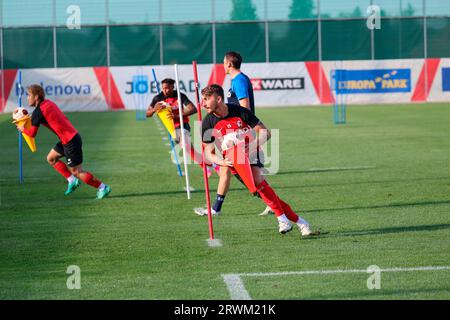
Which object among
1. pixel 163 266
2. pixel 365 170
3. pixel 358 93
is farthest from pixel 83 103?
pixel 163 266

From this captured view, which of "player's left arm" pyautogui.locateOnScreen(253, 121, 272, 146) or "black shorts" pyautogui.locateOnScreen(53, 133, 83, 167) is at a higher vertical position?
"player's left arm" pyautogui.locateOnScreen(253, 121, 272, 146)

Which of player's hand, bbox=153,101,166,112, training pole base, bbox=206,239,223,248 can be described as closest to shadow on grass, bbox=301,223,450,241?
training pole base, bbox=206,239,223,248

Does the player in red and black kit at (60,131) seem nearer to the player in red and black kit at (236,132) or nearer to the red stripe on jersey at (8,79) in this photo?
the player in red and black kit at (236,132)

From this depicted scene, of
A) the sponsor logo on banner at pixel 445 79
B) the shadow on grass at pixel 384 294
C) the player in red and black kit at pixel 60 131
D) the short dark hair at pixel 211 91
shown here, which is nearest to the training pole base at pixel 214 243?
the short dark hair at pixel 211 91

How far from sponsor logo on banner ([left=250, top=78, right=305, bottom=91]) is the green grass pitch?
1103 inches

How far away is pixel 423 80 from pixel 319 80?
5.47 metres

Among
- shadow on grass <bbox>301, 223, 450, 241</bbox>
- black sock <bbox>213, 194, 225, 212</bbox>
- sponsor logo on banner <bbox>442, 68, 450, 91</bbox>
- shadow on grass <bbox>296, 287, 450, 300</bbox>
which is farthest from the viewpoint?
sponsor logo on banner <bbox>442, 68, 450, 91</bbox>

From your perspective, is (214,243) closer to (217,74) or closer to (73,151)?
(73,151)

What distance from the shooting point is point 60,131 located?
49.2 feet

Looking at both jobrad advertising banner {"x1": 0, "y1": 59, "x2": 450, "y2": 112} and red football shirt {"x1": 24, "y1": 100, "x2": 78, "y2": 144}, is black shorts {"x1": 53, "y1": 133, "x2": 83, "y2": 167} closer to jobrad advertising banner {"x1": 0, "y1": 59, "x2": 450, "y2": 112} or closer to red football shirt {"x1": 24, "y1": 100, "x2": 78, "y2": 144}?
red football shirt {"x1": 24, "y1": 100, "x2": 78, "y2": 144}

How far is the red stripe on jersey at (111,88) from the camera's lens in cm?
5109

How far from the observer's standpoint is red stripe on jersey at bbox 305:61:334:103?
168 feet

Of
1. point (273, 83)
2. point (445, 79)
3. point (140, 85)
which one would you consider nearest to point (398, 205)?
point (273, 83)

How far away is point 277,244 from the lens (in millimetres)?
10438
